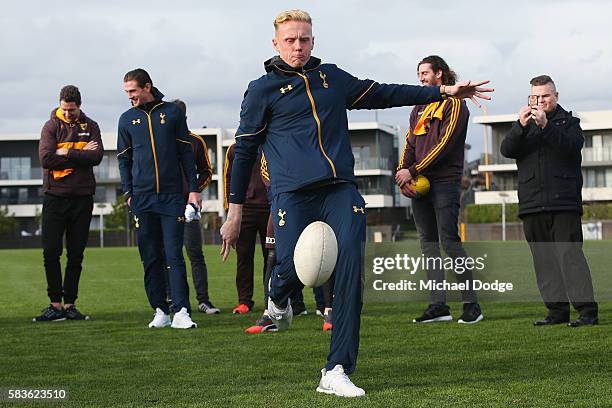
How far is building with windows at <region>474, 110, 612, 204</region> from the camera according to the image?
281ft

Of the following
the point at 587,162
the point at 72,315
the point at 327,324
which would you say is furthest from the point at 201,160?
the point at 587,162

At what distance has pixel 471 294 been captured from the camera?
934cm

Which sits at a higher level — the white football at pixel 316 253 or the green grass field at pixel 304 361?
the white football at pixel 316 253

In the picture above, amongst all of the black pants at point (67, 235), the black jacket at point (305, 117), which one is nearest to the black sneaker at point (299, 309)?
the black pants at point (67, 235)

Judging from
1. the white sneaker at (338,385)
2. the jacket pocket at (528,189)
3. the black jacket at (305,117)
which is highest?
the black jacket at (305,117)

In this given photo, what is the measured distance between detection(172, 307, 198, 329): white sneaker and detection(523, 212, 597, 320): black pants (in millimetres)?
2985

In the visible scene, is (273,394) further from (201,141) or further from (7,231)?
(7,231)

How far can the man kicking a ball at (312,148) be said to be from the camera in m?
5.82

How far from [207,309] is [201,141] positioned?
68.1 inches

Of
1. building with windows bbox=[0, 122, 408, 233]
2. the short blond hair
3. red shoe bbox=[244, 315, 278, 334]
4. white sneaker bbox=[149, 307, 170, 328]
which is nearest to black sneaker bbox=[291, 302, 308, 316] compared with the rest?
white sneaker bbox=[149, 307, 170, 328]

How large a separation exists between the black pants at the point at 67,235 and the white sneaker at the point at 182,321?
1650 millimetres

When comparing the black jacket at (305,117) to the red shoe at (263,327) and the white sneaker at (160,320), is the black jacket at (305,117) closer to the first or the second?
the red shoe at (263,327)

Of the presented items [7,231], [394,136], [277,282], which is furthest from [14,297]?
[394,136]

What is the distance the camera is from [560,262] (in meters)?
9.23
